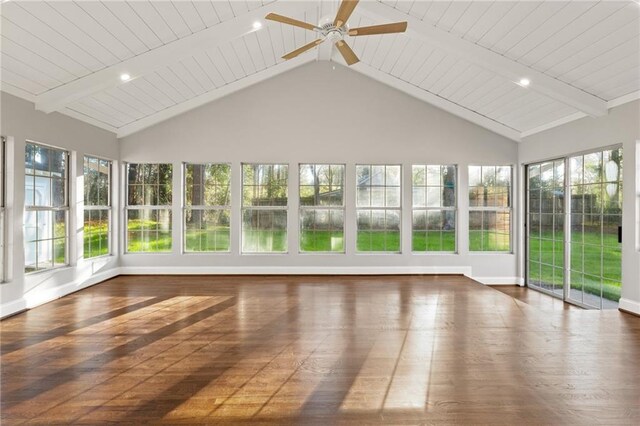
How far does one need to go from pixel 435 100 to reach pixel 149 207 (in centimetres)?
546

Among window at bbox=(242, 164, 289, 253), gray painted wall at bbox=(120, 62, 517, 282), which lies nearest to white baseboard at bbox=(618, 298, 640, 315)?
gray painted wall at bbox=(120, 62, 517, 282)

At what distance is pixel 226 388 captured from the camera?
2.51 metres

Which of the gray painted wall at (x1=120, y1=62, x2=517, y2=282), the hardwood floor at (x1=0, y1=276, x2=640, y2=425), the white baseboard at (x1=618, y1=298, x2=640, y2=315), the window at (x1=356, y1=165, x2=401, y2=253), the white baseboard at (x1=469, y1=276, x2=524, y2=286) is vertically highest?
the gray painted wall at (x1=120, y1=62, x2=517, y2=282)

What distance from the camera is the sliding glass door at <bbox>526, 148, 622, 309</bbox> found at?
4762 millimetres

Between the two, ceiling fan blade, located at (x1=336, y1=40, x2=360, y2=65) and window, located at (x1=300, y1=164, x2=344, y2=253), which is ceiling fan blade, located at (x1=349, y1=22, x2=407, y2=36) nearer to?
ceiling fan blade, located at (x1=336, y1=40, x2=360, y2=65)

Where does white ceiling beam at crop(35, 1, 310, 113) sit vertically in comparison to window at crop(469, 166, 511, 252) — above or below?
above

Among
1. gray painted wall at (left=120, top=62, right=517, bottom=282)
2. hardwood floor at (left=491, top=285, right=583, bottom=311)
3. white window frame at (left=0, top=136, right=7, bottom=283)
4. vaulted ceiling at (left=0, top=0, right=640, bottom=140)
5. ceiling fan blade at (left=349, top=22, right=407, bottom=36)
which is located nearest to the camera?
ceiling fan blade at (left=349, top=22, right=407, bottom=36)

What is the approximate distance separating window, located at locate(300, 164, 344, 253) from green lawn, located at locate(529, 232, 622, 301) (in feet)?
11.4

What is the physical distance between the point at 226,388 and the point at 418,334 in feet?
6.34

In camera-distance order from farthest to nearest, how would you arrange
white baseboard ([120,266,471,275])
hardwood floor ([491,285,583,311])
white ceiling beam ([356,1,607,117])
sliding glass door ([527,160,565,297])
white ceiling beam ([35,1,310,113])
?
white baseboard ([120,266,471,275]) < sliding glass door ([527,160,565,297]) < hardwood floor ([491,285,583,311]) < white ceiling beam ([356,1,607,117]) < white ceiling beam ([35,1,310,113])

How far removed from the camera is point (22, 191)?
439 centimetres

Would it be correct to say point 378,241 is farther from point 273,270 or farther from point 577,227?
point 577,227

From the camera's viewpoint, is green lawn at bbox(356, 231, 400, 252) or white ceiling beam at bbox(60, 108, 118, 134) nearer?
white ceiling beam at bbox(60, 108, 118, 134)

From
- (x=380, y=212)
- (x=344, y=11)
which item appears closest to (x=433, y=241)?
(x=380, y=212)
